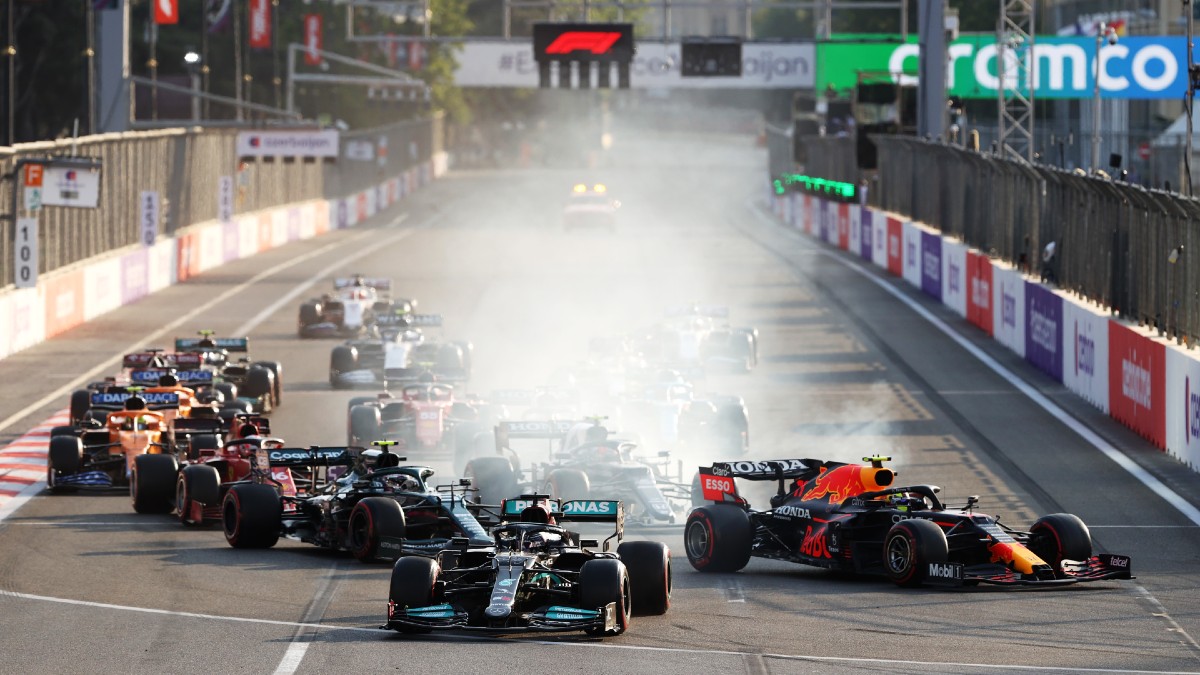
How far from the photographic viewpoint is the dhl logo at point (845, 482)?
19062 mm

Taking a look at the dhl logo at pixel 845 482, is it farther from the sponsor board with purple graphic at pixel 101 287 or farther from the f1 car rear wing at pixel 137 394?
the sponsor board with purple graphic at pixel 101 287

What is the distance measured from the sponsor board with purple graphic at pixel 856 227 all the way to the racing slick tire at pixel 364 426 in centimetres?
3605

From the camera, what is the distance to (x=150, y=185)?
53844 millimetres

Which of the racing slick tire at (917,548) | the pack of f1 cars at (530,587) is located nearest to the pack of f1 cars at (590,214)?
the racing slick tire at (917,548)

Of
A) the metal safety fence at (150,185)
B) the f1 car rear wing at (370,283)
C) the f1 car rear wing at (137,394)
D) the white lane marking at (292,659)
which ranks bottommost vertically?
the white lane marking at (292,659)

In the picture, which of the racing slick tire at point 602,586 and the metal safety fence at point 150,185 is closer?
the racing slick tire at point 602,586

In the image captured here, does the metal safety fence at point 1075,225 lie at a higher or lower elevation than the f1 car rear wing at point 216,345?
higher

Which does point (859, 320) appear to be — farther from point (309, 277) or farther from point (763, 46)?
point (763, 46)

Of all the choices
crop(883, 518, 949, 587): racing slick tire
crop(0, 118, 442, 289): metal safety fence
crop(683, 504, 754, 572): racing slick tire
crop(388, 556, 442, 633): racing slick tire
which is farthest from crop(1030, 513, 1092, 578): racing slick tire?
crop(0, 118, 442, 289): metal safety fence

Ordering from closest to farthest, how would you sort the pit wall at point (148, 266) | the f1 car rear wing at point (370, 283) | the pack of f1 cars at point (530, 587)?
the pack of f1 cars at point (530, 587), the pit wall at point (148, 266), the f1 car rear wing at point (370, 283)

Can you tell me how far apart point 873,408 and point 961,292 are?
13.7 m

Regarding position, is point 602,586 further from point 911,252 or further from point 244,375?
point 911,252

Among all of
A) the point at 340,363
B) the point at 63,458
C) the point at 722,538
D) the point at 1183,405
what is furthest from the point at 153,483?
the point at 1183,405

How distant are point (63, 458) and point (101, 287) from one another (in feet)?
71.2
